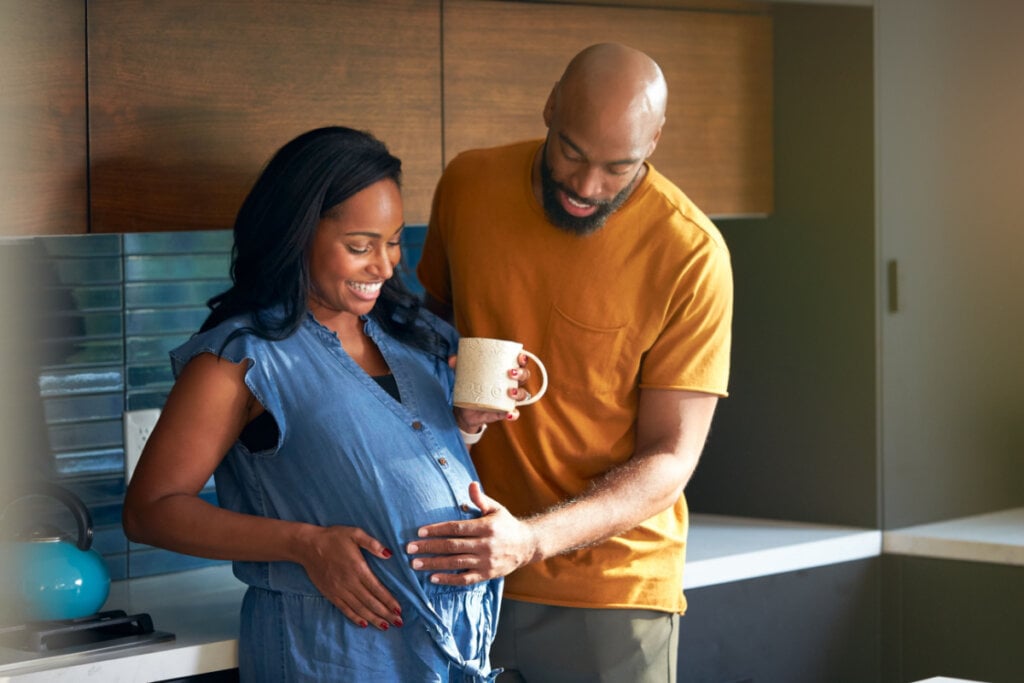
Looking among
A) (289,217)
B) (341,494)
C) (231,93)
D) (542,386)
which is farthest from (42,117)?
(542,386)

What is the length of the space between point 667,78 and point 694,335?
2.65 ft

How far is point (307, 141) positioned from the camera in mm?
2076

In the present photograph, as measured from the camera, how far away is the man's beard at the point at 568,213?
2.22 metres

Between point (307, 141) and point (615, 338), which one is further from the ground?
point (307, 141)

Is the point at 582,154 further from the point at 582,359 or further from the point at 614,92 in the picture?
the point at 582,359

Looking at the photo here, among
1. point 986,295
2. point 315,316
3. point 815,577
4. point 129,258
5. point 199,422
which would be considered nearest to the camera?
point 199,422

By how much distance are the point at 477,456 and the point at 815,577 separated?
91cm

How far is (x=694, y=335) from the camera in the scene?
2246 mm

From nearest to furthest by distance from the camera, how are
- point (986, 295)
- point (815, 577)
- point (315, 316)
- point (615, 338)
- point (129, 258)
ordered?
point (315, 316), point (615, 338), point (129, 258), point (815, 577), point (986, 295)

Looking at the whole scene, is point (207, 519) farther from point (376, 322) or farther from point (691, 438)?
point (691, 438)

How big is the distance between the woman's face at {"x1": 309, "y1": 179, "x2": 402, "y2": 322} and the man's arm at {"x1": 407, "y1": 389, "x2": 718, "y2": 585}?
0.31 meters

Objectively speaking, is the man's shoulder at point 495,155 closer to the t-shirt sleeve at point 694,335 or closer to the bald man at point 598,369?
the bald man at point 598,369

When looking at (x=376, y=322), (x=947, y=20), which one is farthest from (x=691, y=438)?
(x=947, y=20)

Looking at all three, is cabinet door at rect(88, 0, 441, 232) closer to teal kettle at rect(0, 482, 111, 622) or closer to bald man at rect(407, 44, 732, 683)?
bald man at rect(407, 44, 732, 683)
